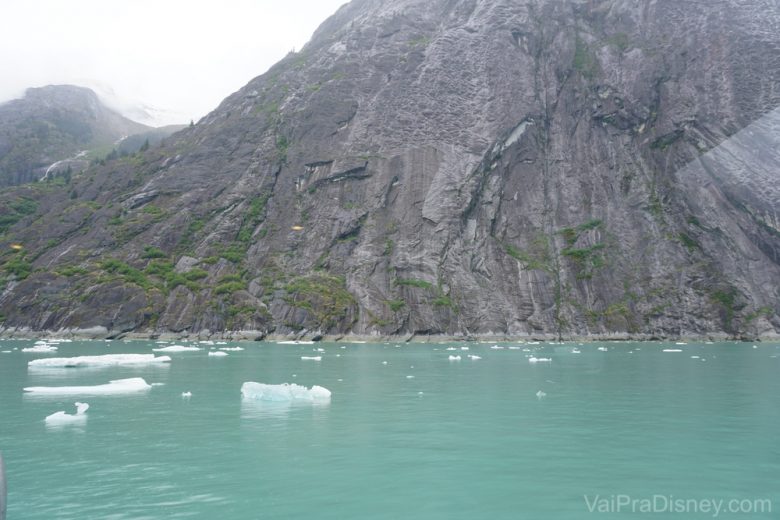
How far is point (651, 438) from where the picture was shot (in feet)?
55.3

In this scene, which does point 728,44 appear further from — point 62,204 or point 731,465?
point 62,204

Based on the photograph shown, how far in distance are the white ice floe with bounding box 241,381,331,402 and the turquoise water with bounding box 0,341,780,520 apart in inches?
25.8

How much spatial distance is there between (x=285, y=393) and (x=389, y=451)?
8892mm

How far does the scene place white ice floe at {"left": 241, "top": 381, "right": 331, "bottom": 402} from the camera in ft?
75.6

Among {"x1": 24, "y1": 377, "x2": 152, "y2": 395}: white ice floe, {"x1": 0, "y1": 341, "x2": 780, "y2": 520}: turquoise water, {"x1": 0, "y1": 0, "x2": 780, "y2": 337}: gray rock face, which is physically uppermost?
{"x1": 0, "y1": 0, "x2": 780, "y2": 337}: gray rock face

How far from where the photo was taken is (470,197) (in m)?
94.9

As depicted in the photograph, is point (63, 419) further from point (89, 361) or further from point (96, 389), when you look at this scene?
point (89, 361)

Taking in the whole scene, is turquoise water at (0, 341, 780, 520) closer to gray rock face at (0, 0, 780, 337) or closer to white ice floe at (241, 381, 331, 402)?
white ice floe at (241, 381, 331, 402)

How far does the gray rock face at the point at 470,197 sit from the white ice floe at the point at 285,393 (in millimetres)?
54097

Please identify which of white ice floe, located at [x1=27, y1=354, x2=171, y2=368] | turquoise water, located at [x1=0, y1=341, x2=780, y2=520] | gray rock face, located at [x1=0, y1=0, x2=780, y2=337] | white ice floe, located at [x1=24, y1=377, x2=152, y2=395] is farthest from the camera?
gray rock face, located at [x1=0, y1=0, x2=780, y2=337]

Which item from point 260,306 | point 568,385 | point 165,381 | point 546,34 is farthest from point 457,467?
point 546,34

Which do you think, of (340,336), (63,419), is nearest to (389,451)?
(63,419)

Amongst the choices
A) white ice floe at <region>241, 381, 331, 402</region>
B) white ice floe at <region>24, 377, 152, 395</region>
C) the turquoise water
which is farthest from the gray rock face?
the turquoise water

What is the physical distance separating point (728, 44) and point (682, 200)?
99.2ft
